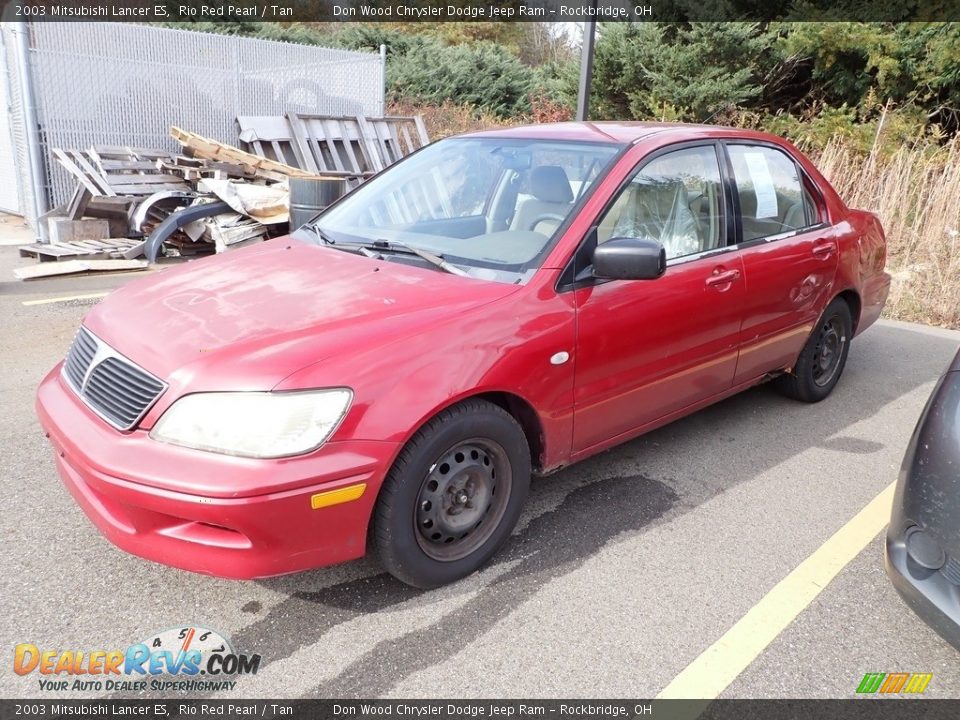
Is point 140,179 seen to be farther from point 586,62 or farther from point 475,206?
point 475,206

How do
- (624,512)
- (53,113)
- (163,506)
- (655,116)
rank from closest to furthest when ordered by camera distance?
(163,506)
(624,512)
(53,113)
(655,116)

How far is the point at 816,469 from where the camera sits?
3.94 m

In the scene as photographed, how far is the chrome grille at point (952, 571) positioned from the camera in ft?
7.19

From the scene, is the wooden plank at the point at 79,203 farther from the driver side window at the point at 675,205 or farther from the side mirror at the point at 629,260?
the side mirror at the point at 629,260

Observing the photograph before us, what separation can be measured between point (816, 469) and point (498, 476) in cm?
199

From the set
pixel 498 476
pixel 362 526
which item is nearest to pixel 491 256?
pixel 498 476

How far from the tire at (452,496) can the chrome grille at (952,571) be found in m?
1.39

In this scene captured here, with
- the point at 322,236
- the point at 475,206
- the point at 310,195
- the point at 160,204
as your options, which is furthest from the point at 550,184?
the point at 160,204

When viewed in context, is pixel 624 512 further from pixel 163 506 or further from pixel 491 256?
pixel 163 506

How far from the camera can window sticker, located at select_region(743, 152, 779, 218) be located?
13.4ft

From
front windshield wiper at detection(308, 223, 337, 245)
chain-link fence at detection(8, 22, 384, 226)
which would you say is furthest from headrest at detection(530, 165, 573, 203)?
chain-link fence at detection(8, 22, 384, 226)

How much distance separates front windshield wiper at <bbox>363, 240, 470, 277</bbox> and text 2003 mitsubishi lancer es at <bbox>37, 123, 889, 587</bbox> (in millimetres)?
19

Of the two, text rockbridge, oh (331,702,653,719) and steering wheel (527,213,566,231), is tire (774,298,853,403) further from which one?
text rockbridge, oh (331,702,653,719)

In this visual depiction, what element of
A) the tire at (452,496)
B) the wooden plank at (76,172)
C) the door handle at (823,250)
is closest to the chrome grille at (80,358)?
the tire at (452,496)
